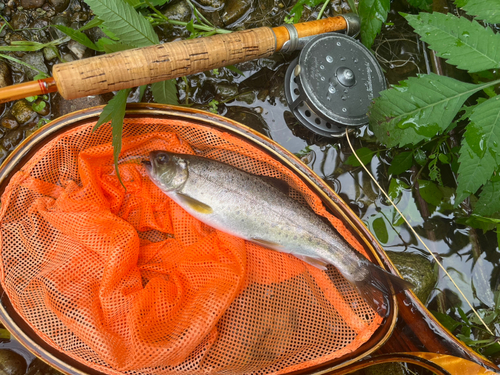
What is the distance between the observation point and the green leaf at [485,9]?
6.66 ft

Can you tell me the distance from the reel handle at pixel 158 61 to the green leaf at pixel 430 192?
1674 millimetres

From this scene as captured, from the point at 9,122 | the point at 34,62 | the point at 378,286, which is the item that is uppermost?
the point at 34,62

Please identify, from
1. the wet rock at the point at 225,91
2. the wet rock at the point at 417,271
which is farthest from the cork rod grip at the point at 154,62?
the wet rock at the point at 417,271

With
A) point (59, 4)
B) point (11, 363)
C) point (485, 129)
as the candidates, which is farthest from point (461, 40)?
point (11, 363)

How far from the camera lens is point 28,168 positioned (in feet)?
7.28

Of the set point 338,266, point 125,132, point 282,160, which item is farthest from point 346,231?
point 125,132

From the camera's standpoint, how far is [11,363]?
8.64 ft

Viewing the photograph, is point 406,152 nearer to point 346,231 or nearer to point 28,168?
point 346,231

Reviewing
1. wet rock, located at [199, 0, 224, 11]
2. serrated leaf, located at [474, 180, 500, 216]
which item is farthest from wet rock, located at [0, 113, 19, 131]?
serrated leaf, located at [474, 180, 500, 216]

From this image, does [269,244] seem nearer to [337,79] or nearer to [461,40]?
[337,79]

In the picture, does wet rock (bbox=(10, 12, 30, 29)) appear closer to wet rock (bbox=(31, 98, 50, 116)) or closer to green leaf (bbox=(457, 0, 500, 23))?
wet rock (bbox=(31, 98, 50, 116))

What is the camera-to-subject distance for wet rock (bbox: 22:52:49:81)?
9.36 feet

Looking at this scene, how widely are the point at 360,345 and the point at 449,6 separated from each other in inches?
119

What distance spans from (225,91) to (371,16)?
1256mm
